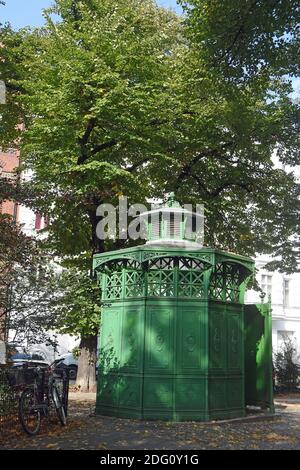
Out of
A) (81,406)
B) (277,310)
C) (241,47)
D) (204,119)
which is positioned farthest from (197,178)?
(277,310)

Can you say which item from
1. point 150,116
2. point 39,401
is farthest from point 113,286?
point 150,116

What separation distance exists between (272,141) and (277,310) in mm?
26158

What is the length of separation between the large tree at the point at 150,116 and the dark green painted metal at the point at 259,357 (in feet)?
20.3

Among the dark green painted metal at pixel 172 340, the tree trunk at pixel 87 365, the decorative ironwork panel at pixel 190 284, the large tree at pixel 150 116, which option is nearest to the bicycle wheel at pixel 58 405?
the dark green painted metal at pixel 172 340

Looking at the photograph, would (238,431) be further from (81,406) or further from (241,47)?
(241,47)

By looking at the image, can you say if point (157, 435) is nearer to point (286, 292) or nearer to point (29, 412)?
point (29, 412)

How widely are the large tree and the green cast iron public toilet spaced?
3.23 meters

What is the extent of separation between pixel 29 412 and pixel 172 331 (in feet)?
11.2

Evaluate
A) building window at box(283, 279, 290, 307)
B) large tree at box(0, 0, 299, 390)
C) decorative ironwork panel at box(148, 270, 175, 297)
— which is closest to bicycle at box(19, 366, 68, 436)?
decorative ironwork panel at box(148, 270, 175, 297)

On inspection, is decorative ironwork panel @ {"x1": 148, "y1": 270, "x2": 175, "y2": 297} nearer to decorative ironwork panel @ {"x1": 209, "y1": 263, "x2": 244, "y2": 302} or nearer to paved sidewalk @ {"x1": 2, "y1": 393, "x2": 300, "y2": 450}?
decorative ironwork panel @ {"x1": 209, "y1": 263, "x2": 244, "y2": 302}

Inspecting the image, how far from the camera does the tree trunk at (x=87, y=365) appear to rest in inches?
792

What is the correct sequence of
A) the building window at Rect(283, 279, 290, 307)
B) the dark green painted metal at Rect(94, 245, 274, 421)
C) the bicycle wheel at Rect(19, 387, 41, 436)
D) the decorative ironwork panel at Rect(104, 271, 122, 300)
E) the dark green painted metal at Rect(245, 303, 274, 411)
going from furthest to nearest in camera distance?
the building window at Rect(283, 279, 290, 307) → the dark green painted metal at Rect(245, 303, 274, 411) → the decorative ironwork panel at Rect(104, 271, 122, 300) → the dark green painted metal at Rect(94, 245, 274, 421) → the bicycle wheel at Rect(19, 387, 41, 436)

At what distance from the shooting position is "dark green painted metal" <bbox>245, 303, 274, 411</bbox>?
533 inches

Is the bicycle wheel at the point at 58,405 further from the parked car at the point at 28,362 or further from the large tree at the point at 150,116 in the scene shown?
the large tree at the point at 150,116
